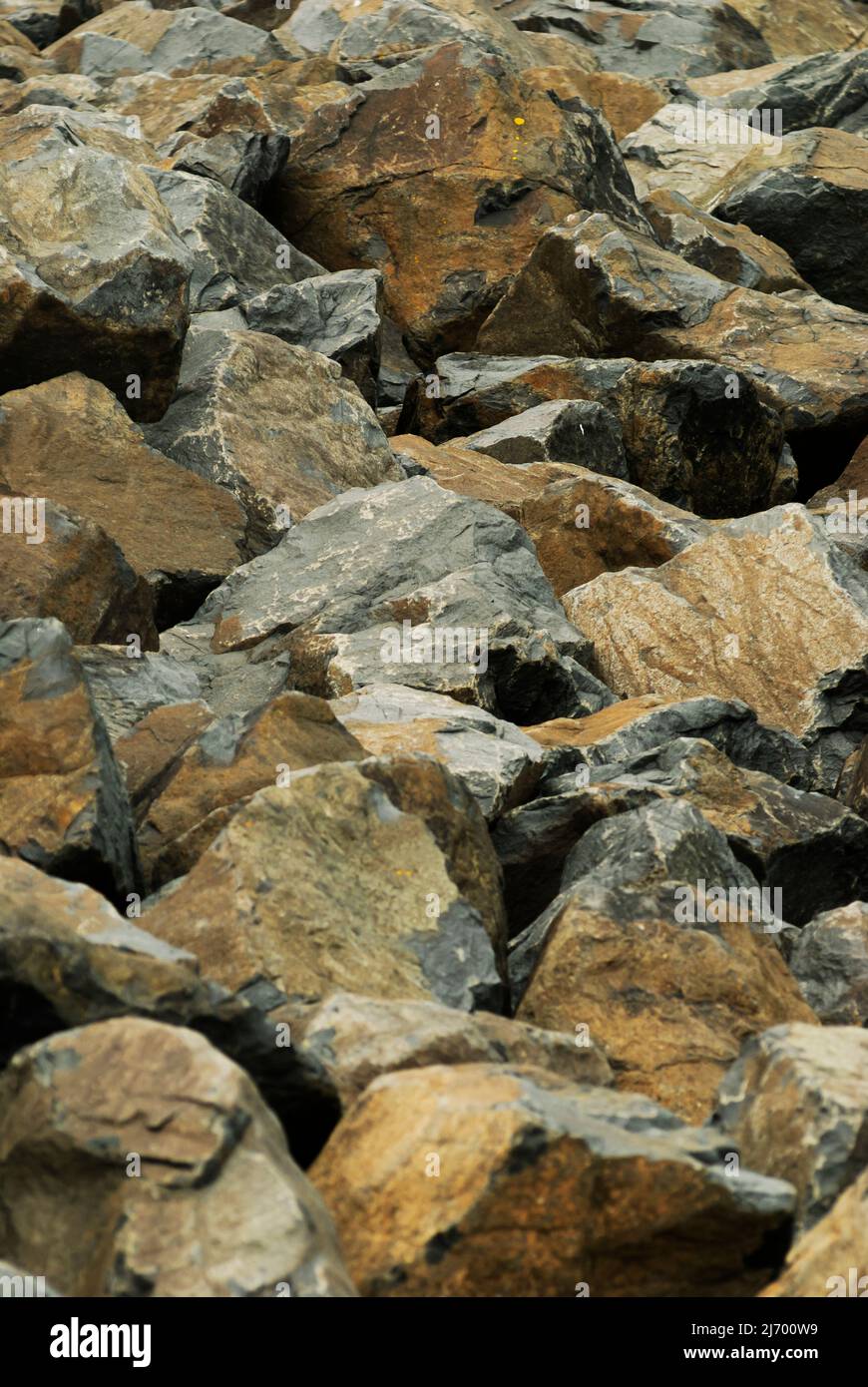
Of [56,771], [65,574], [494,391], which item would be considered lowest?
[494,391]

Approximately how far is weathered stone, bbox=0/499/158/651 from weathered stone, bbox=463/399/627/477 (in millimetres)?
4830

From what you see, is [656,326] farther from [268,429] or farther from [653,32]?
[653,32]

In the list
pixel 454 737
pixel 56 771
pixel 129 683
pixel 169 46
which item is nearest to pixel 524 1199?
pixel 56 771

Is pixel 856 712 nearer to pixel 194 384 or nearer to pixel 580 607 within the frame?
pixel 580 607

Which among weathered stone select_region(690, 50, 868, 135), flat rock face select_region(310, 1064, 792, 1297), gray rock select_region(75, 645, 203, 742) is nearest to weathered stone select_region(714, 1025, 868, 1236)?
flat rock face select_region(310, 1064, 792, 1297)

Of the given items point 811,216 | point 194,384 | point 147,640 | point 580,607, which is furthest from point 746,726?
point 811,216

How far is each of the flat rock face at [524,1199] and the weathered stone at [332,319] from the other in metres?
10.5

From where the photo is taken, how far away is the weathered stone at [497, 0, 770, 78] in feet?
96.7

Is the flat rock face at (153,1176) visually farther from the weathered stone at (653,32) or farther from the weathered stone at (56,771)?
the weathered stone at (653,32)

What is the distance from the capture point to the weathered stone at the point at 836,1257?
14.4 ft

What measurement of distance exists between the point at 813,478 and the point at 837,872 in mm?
8048

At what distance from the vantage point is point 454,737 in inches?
327

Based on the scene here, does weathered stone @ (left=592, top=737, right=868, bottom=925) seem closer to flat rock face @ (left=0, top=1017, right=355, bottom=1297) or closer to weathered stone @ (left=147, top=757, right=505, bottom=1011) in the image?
weathered stone @ (left=147, top=757, right=505, bottom=1011)

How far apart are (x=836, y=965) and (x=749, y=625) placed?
3780 millimetres
